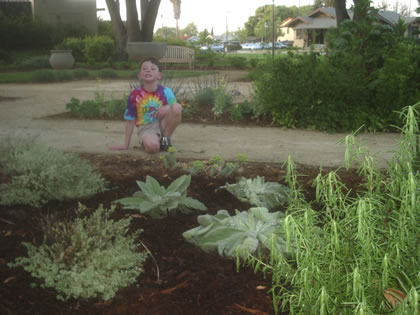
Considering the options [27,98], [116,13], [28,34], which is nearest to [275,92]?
[27,98]

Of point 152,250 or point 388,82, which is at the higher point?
point 388,82

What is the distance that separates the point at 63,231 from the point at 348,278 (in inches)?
55.9

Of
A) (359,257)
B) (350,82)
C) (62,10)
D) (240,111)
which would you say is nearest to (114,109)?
(240,111)

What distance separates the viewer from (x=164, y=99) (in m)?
5.03

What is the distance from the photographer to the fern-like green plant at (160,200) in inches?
115

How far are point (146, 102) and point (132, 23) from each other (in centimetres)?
1707

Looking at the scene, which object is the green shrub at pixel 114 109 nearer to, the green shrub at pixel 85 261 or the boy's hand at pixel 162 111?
the boy's hand at pixel 162 111

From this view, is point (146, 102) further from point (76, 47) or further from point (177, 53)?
point (76, 47)

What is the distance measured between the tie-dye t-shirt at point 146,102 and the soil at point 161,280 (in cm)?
187

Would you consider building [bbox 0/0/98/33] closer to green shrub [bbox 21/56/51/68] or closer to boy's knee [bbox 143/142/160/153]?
green shrub [bbox 21/56/51/68]

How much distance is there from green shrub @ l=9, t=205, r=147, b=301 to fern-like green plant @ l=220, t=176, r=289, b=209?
91 cm

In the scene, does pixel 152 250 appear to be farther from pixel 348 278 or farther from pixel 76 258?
pixel 348 278

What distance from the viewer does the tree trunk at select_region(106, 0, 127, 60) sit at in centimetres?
2120

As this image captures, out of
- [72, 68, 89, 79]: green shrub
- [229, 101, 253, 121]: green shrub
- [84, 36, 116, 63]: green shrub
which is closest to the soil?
[229, 101, 253, 121]: green shrub
